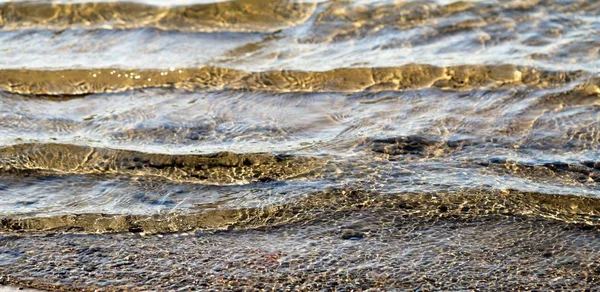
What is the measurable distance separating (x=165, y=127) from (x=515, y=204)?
2.36 m

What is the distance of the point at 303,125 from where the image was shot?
17.6 feet

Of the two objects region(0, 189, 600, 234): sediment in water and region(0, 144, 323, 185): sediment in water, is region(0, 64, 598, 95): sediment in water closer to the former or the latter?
region(0, 144, 323, 185): sediment in water

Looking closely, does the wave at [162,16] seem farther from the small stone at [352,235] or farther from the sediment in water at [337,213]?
the small stone at [352,235]

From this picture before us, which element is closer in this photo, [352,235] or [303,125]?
[352,235]

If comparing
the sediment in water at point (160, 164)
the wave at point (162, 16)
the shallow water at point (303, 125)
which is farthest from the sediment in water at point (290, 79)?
the sediment in water at point (160, 164)

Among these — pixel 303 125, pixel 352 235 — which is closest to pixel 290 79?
pixel 303 125

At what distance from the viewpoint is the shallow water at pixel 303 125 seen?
3.92 meters

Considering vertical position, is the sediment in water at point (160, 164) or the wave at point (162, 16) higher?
the wave at point (162, 16)

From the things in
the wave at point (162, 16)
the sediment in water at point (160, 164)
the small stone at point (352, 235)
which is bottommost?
the small stone at point (352, 235)

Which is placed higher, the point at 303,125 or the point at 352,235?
the point at 303,125

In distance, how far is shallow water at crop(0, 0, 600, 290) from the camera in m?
3.92

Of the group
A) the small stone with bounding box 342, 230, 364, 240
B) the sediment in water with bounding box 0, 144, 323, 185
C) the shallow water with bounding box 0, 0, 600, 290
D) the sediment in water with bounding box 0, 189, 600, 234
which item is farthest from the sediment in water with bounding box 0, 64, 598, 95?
the small stone with bounding box 342, 230, 364, 240

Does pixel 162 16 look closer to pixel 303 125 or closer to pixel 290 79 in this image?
pixel 290 79

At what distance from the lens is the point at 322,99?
233 inches
